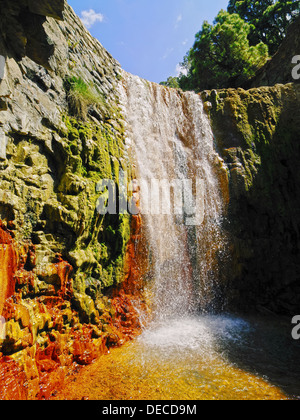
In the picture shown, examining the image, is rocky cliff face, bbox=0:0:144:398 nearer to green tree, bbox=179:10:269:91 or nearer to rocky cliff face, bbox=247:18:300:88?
rocky cliff face, bbox=247:18:300:88

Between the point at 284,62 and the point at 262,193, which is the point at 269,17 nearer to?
the point at 284,62

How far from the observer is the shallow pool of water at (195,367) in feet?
10.3

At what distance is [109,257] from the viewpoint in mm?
5164

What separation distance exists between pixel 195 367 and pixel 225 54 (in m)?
16.4

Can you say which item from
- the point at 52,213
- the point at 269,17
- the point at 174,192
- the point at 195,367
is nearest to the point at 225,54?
the point at 269,17

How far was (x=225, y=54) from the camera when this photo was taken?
48.4 ft

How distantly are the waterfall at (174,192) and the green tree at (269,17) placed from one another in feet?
44.6

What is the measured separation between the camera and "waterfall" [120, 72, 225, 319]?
240 inches

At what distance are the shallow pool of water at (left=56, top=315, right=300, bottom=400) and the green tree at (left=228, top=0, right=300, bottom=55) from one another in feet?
62.3

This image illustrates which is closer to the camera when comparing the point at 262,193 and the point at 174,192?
the point at 174,192

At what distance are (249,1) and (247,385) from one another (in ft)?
79.7

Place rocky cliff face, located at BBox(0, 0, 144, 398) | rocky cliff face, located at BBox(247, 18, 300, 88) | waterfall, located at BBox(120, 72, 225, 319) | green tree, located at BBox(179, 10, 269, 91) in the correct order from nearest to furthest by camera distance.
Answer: rocky cliff face, located at BBox(0, 0, 144, 398), waterfall, located at BBox(120, 72, 225, 319), rocky cliff face, located at BBox(247, 18, 300, 88), green tree, located at BBox(179, 10, 269, 91)

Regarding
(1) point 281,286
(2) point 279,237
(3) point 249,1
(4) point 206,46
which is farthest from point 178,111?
(3) point 249,1

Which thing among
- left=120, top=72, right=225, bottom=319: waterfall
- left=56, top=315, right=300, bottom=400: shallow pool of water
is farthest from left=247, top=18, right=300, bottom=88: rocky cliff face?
left=56, top=315, right=300, bottom=400: shallow pool of water
